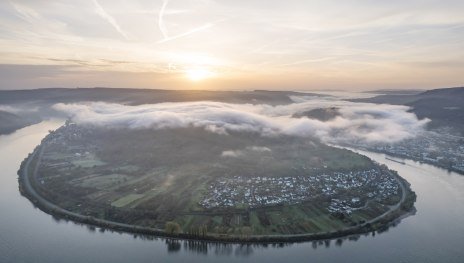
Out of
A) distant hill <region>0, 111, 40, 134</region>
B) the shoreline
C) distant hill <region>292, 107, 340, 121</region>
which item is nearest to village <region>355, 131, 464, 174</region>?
the shoreline

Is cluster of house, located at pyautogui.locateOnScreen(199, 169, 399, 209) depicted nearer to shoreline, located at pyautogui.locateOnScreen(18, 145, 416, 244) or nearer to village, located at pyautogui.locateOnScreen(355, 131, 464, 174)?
shoreline, located at pyautogui.locateOnScreen(18, 145, 416, 244)

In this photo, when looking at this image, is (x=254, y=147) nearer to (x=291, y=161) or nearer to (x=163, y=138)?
(x=291, y=161)

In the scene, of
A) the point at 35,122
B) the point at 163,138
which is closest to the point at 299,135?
the point at 163,138

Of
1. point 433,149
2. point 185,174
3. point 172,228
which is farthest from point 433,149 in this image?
point 172,228

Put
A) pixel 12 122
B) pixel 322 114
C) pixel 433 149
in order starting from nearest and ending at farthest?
1. pixel 433 149
2. pixel 322 114
3. pixel 12 122

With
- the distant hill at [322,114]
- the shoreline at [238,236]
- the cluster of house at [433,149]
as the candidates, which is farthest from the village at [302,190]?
the distant hill at [322,114]

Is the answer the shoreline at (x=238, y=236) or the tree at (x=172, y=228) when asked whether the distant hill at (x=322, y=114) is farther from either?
the tree at (x=172, y=228)

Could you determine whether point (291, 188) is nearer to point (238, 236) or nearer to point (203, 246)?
point (238, 236)
